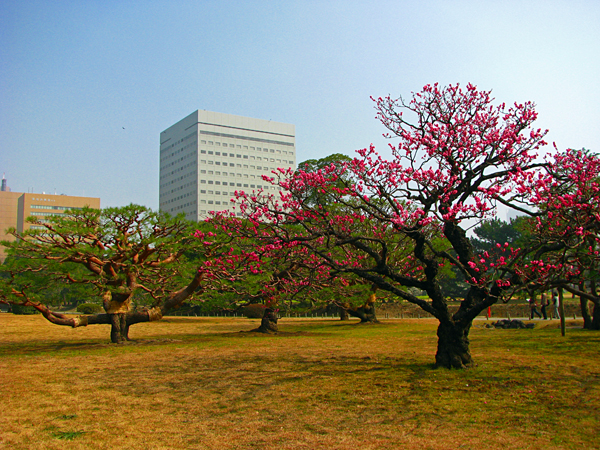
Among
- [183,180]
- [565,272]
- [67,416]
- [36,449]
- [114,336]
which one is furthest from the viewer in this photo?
[183,180]

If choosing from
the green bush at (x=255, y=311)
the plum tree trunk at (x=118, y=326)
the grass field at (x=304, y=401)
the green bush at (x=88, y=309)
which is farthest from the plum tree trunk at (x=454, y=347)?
the green bush at (x=88, y=309)

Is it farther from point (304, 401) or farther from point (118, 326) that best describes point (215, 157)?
point (304, 401)

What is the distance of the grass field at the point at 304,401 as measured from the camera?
246 inches

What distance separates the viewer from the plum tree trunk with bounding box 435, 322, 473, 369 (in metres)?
10.9

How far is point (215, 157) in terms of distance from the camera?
4358 inches

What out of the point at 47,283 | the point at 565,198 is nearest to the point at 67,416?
the point at 565,198

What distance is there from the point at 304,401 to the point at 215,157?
106 m

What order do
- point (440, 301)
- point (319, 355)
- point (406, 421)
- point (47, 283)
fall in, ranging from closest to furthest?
point (406, 421), point (440, 301), point (319, 355), point (47, 283)

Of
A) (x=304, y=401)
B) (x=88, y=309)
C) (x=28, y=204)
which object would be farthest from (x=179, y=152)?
(x=304, y=401)

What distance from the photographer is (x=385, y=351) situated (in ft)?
49.6

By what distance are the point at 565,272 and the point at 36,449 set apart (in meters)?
9.87

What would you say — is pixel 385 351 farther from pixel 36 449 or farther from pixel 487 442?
pixel 36 449

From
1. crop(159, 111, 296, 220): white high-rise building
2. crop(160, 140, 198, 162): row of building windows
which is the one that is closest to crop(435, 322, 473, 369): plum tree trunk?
crop(159, 111, 296, 220): white high-rise building

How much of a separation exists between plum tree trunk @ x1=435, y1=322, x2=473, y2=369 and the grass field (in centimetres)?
35
